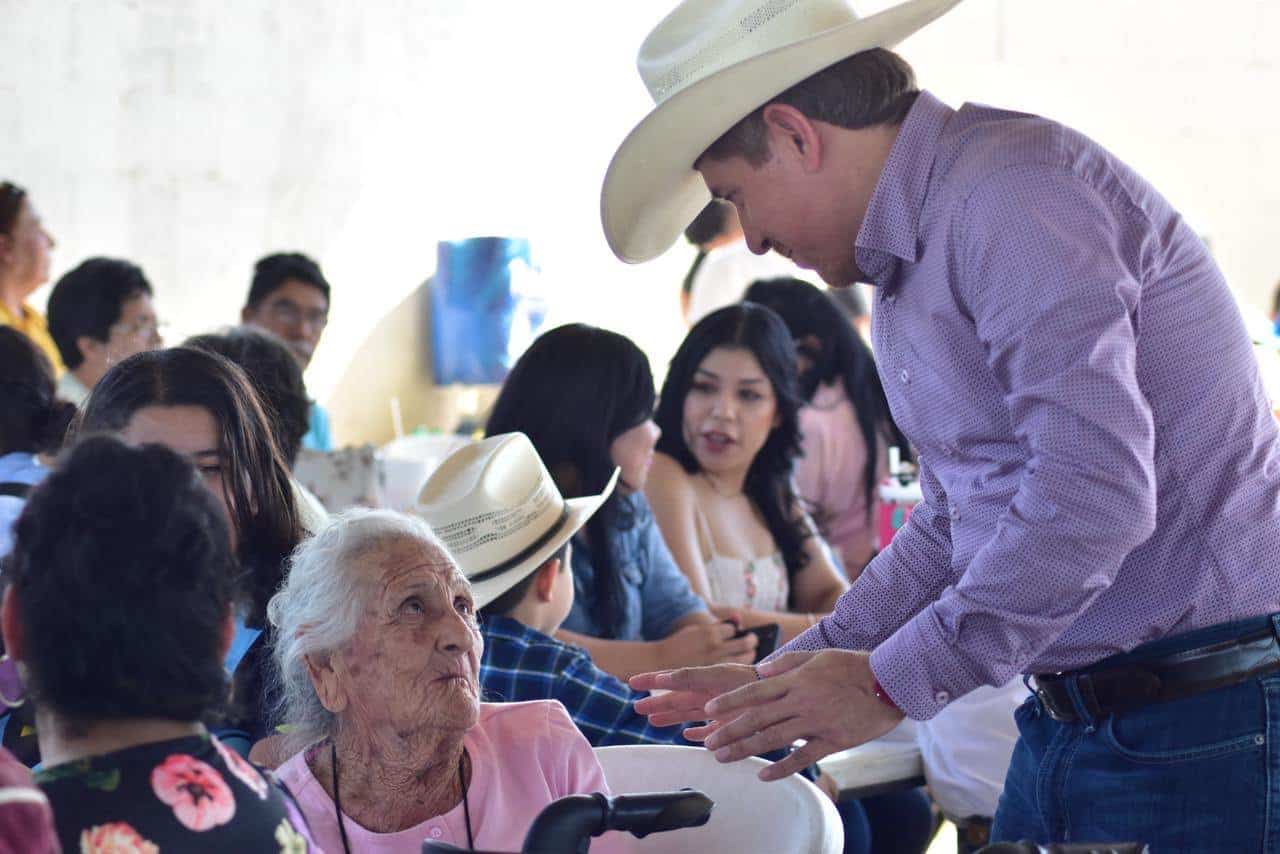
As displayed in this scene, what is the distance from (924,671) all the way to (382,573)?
0.70 meters

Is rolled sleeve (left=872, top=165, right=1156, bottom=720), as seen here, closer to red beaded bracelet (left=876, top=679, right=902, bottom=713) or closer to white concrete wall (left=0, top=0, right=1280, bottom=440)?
red beaded bracelet (left=876, top=679, right=902, bottom=713)

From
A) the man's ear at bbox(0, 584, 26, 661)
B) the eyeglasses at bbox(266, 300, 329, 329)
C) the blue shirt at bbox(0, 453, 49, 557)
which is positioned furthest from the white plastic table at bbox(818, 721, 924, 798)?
the eyeglasses at bbox(266, 300, 329, 329)

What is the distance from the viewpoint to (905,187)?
166cm

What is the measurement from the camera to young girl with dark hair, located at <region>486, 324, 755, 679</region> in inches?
124

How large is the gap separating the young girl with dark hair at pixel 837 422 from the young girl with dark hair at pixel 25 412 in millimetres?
2071

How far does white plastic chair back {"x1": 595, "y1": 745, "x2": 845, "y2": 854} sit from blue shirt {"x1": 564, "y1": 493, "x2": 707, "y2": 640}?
123 cm

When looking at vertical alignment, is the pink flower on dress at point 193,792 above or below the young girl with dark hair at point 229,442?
below

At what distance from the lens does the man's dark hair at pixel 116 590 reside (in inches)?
42.1

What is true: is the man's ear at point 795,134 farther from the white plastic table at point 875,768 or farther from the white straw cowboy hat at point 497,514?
the white plastic table at point 875,768

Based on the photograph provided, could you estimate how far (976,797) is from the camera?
2670 millimetres

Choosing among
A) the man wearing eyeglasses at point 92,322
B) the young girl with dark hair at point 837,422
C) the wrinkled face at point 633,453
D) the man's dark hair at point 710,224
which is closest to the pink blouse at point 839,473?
the young girl with dark hair at point 837,422

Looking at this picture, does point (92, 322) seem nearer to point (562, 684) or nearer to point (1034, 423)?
point (562, 684)

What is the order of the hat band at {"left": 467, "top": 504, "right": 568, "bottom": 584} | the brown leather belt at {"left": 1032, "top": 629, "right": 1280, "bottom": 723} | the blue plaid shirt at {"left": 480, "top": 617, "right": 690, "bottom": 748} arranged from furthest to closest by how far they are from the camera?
the hat band at {"left": 467, "top": 504, "right": 568, "bottom": 584} → the blue plaid shirt at {"left": 480, "top": 617, "right": 690, "bottom": 748} → the brown leather belt at {"left": 1032, "top": 629, "right": 1280, "bottom": 723}

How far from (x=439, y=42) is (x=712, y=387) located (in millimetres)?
3376
